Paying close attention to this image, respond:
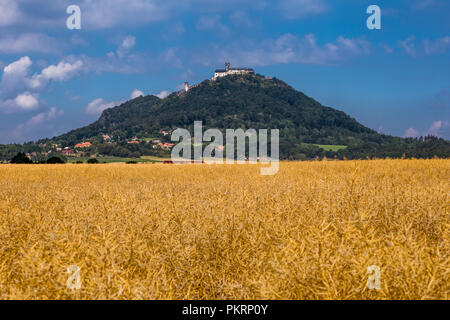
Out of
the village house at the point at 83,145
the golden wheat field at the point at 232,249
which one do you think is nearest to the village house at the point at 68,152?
the village house at the point at 83,145

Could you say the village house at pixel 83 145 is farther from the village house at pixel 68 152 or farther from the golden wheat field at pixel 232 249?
the golden wheat field at pixel 232 249

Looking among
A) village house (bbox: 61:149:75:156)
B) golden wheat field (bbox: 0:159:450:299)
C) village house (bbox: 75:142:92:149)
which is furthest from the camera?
village house (bbox: 75:142:92:149)

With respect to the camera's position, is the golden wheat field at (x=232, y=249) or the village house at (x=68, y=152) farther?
the village house at (x=68, y=152)

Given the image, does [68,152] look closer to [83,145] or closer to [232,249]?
[83,145]

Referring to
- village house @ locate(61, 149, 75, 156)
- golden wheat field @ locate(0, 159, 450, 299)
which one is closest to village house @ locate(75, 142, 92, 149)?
village house @ locate(61, 149, 75, 156)

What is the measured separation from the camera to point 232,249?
5.06m

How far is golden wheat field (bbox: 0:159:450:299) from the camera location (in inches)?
132

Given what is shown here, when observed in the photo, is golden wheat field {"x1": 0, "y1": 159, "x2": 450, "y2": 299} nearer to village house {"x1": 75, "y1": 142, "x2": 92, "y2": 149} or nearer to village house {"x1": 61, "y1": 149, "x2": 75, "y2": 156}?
village house {"x1": 61, "y1": 149, "x2": 75, "y2": 156}

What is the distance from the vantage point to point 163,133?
14750 centimetres

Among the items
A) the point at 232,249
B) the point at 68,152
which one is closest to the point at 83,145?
the point at 68,152

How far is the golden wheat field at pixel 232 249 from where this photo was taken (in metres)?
3.35
